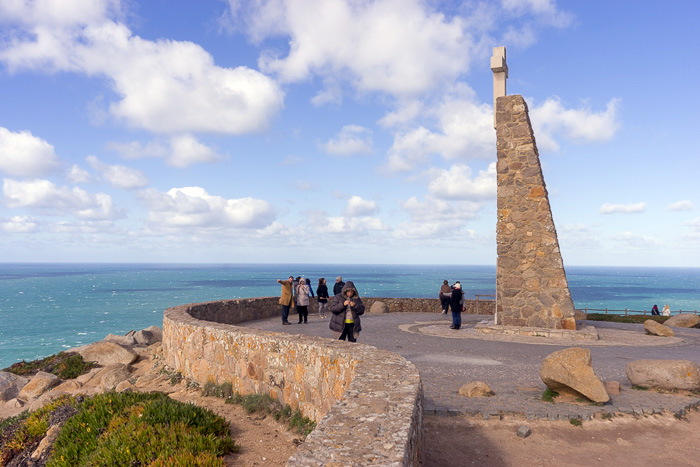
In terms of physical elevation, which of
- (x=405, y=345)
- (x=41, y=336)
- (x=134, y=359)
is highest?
(x=405, y=345)

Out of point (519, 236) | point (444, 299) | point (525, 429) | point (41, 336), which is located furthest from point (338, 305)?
point (41, 336)

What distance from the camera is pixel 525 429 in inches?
245

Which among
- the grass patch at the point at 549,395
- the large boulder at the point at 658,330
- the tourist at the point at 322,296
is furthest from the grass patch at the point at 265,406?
the large boulder at the point at 658,330

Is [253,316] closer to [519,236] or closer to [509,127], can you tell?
[519,236]

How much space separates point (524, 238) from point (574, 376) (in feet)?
27.1

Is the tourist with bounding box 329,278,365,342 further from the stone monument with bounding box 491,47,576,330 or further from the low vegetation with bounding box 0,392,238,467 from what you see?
the stone monument with bounding box 491,47,576,330

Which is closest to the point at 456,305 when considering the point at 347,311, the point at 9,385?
the point at 347,311

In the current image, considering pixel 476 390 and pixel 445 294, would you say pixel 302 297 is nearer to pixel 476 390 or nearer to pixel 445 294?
pixel 445 294

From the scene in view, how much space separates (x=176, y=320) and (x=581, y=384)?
8.17 metres

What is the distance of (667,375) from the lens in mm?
8094

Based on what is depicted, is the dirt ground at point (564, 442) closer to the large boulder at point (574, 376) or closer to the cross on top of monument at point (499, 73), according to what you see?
the large boulder at point (574, 376)

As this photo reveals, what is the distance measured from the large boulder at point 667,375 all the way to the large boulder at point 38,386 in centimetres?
1465

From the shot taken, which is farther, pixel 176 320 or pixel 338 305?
pixel 176 320

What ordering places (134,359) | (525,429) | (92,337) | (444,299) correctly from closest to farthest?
(525,429), (134,359), (444,299), (92,337)
